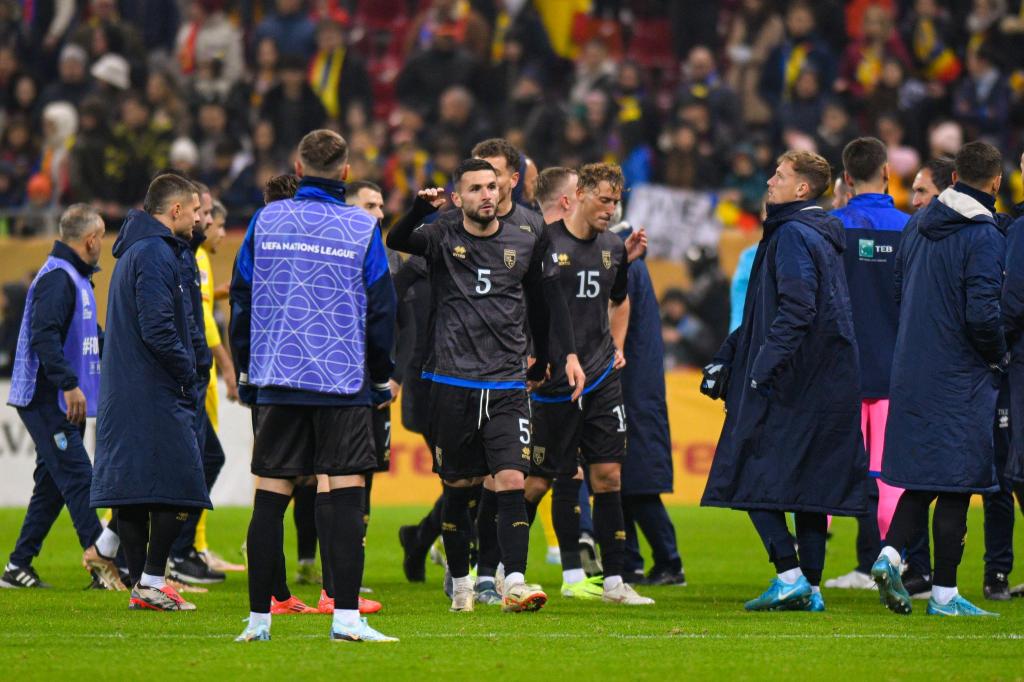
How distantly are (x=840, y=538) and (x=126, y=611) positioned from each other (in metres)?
7.17

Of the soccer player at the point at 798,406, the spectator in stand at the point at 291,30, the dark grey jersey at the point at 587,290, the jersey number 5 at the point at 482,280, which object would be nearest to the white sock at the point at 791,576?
the soccer player at the point at 798,406

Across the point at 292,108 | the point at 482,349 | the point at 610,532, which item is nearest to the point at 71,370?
the point at 482,349

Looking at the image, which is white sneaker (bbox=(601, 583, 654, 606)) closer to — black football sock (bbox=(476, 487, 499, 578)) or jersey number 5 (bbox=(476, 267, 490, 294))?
black football sock (bbox=(476, 487, 499, 578))

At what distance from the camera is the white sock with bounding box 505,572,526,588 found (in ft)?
28.4

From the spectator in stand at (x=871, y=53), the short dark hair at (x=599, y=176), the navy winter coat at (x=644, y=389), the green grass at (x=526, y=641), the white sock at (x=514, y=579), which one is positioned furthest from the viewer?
the spectator in stand at (x=871, y=53)

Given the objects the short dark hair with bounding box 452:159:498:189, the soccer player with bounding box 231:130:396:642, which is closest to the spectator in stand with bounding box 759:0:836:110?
the short dark hair with bounding box 452:159:498:189

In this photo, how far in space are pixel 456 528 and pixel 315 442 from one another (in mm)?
1790

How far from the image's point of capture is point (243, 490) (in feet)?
55.5

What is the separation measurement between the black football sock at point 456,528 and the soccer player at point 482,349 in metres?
0.18

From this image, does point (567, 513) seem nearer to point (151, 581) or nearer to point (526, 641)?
point (526, 641)

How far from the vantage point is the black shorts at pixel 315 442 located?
24.2ft

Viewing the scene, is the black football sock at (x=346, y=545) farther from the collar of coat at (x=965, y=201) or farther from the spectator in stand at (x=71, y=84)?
the spectator in stand at (x=71, y=84)

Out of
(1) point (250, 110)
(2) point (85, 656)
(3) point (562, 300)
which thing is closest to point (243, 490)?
(1) point (250, 110)

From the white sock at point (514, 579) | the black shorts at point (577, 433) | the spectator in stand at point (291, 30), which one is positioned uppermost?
the spectator in stand at point (291, 30)
